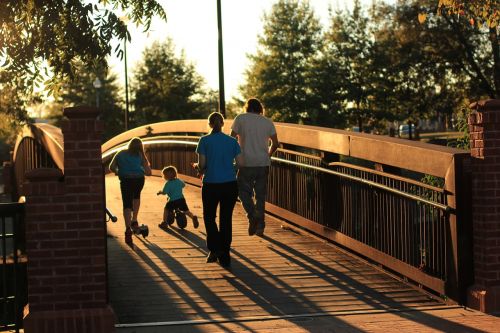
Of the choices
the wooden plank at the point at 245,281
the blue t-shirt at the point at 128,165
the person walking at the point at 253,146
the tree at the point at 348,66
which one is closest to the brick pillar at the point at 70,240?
the wooden plank at the point at 245,281

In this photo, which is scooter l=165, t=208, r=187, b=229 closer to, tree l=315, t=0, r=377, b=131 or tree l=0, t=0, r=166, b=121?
tree l=0, t=0, r=166, b=121

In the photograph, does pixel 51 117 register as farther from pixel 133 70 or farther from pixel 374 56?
pixel 374 56

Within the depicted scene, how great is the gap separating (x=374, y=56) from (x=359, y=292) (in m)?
45.5

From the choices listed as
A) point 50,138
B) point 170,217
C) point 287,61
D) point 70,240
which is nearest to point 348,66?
point 287,61

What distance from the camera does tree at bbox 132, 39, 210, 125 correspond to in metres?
62.2

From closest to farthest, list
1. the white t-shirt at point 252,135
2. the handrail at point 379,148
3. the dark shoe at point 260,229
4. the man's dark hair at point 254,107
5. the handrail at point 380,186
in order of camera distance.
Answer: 1. the handrail at point 380,186
2. the handrail at point 379,148
3. the white t-shirt at point 252,135
4. the man's dark hair at point 254,107
5. the dark shoe at point 260,229

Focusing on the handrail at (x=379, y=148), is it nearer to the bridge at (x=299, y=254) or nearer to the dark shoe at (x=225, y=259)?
the bridge at (x=299, y=254)

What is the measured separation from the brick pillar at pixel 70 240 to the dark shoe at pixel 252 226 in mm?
4184

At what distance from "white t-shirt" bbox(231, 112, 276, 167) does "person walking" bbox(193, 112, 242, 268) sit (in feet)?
3.54

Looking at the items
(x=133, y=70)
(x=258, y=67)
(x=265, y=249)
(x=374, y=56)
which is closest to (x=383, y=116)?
(x=374, y=56)

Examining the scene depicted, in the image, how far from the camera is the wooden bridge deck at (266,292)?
7500 mm

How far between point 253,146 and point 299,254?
1.39 m

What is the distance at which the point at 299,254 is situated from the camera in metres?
10.5

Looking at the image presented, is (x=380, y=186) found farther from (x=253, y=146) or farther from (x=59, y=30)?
(x=59, y=30)
